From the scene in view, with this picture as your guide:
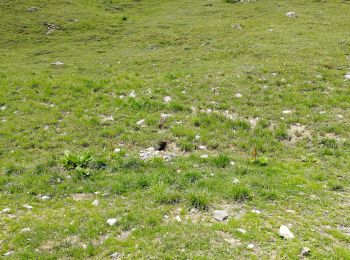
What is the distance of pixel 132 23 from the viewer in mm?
39375

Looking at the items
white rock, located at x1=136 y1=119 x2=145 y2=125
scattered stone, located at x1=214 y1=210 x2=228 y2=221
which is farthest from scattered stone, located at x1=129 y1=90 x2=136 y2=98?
scattered stone, located at x1=214 y1=210 x2=228 y2=221

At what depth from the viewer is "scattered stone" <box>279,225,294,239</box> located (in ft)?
26.1

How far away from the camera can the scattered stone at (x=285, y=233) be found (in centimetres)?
797

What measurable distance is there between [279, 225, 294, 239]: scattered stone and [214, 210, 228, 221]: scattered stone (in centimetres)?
134

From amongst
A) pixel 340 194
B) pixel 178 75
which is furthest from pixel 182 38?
pixel 340 194

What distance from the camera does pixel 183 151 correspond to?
41.9 ft

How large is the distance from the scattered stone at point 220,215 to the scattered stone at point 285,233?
1344 millimetres

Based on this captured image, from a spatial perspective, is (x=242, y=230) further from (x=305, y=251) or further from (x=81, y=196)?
(x=81, y=196)

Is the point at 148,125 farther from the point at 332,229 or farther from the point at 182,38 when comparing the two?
the point at 182,38

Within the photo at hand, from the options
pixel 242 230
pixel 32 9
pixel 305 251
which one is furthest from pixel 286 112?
pixel 32 9

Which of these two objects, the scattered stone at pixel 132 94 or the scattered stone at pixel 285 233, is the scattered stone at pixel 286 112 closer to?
the scattered stone at pixel 132 94

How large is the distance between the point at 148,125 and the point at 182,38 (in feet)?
62.1

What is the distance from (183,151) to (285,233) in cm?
538

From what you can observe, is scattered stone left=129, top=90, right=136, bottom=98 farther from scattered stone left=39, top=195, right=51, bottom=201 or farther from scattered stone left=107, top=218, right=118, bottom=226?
scattered stone left=107, top=218, right=118, bottom=226
